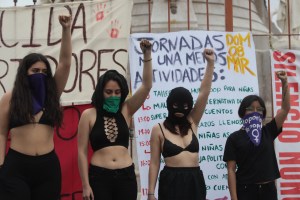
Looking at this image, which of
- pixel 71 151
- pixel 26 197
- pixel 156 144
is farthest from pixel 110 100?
pixel 71 151

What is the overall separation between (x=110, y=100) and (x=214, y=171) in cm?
177

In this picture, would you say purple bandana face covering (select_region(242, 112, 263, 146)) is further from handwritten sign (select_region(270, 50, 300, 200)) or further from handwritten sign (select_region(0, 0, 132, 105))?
handwritten sign (select_region(0, 0, 132, 105))

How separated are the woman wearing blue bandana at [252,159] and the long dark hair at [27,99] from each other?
1545 millimetres

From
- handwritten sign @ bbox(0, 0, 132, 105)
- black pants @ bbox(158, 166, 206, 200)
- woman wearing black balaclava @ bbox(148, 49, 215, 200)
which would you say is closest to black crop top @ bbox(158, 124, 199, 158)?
woman wearing black balaclava @ bbox(148, 49, 215, 200)

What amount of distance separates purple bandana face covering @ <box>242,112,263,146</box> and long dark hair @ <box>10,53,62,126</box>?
1.61m

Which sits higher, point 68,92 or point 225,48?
point 225,48

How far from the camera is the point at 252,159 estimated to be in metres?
4.39

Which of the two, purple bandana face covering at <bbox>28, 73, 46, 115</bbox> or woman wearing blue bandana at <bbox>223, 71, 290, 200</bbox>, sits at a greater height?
purple bandana face covering at <bbox>28, 73, 46, 115</bbox>

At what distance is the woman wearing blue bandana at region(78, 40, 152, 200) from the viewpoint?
389cm

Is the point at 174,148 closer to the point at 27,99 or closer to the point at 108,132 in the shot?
the point at 108,132

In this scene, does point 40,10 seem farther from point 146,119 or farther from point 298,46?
point 298,46

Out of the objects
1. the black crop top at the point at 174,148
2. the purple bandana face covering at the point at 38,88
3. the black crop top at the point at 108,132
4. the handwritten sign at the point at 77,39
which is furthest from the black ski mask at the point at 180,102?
the handwritten sign at the point at 77,39

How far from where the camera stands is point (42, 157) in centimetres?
362

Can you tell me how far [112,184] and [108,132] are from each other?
39 cm
